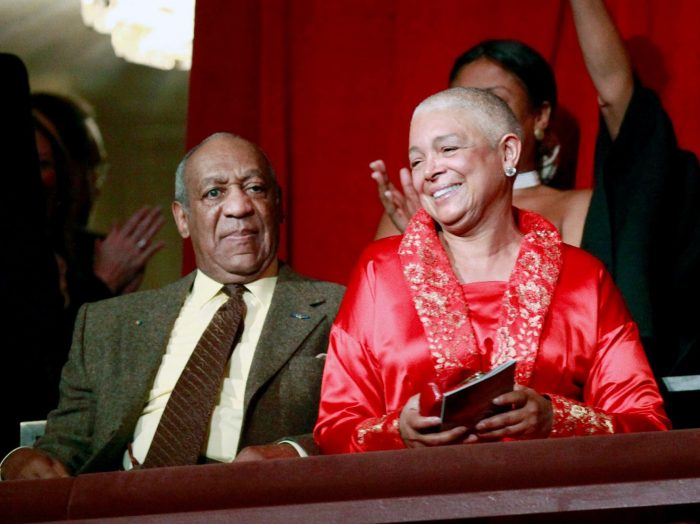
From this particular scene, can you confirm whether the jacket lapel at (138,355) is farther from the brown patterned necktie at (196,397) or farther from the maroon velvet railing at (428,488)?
the maroon velvet railing at (428,488)

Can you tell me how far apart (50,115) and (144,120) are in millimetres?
391

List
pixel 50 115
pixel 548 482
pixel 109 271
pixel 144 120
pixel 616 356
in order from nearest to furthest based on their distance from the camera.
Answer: pixel 548 482
pixel 616 356
pixel 109 271
pixel 50 115
pixel 144 120

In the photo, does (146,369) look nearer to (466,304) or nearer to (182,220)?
(182,220)

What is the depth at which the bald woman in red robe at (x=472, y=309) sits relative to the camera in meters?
1.60

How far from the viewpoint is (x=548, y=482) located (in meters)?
1.16

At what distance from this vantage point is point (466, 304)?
165 centimetres

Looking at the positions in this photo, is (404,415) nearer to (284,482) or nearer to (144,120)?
(284,482)

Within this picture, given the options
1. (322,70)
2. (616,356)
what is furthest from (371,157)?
(616,356)

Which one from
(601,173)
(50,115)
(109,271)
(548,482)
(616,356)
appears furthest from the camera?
(50,115)

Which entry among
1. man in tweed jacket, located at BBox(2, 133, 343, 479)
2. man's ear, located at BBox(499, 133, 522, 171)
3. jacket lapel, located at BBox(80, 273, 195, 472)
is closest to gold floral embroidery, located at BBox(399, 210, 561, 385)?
man's ear, located at BBox(499, 133, 522, 171)

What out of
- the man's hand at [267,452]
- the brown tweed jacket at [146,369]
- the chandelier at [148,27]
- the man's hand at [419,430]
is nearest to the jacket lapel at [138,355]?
the brown tweed jacket at [146,369]

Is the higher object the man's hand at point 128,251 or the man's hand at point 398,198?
the man's hand at point 398,198

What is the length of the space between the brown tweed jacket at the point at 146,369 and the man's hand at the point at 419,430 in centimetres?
45

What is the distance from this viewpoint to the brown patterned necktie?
184 centimetres
